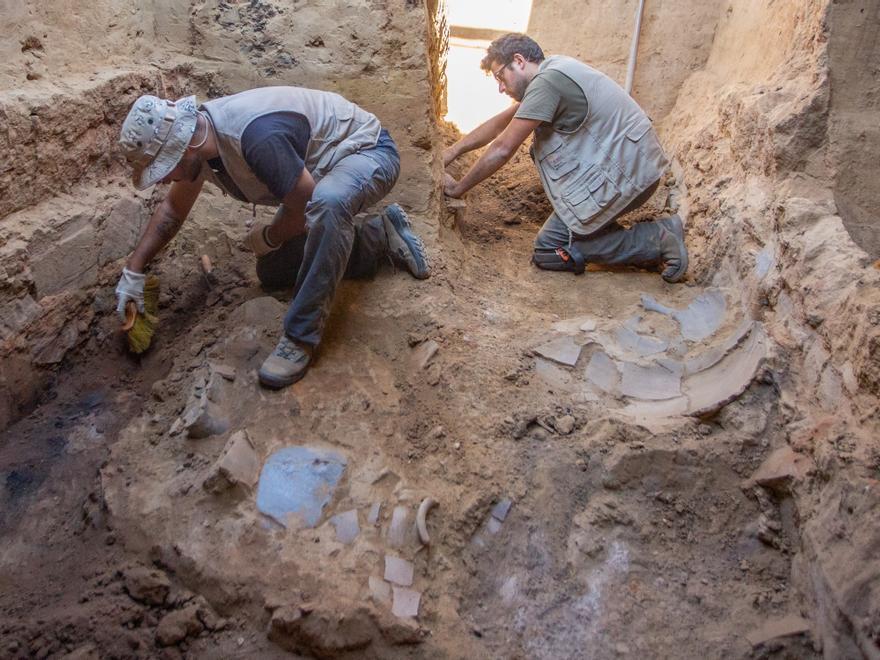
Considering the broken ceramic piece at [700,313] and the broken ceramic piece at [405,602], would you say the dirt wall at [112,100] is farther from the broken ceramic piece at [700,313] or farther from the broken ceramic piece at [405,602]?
the broken ceramic piece at [405,602]

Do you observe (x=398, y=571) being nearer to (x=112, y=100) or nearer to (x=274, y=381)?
(x=274, y=381)

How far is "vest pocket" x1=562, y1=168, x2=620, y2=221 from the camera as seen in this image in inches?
126

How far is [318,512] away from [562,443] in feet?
2.59

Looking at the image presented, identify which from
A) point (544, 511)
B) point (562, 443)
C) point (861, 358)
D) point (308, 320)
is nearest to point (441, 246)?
point (308, 320)

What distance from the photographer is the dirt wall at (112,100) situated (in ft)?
7.08

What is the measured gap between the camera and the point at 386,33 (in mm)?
2992

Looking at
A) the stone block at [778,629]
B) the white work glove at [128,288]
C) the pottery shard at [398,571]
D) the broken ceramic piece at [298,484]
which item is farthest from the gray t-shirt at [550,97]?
the stone block at [778,629]

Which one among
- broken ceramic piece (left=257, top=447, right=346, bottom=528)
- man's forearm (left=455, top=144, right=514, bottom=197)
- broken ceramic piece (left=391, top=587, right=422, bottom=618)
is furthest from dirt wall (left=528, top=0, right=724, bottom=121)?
broken ceramic piece (left=391, top=587, right=422, bottom=618)

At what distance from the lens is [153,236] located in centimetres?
242

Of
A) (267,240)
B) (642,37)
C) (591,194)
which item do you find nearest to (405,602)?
(267,240)

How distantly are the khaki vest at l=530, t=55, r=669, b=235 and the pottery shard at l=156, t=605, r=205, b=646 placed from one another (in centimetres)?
243

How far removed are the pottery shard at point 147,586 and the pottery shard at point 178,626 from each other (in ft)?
0.21

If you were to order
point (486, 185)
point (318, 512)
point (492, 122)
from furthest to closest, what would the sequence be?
1. point (486, 185)
2. point (492, 122)
3. point (318, 512)

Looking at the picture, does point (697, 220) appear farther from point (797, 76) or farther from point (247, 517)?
point (247, 517)
